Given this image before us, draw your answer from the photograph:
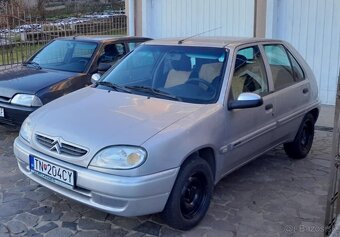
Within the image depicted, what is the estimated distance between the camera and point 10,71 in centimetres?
680

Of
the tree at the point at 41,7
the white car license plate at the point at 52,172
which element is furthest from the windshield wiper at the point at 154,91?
the tree at the point at 41,7

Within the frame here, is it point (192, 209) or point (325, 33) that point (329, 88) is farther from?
point (192, 209)

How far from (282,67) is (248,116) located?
1.13 m

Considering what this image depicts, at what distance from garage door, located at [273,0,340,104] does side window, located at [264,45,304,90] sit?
3039 millimetres

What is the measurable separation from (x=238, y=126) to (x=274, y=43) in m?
1.50

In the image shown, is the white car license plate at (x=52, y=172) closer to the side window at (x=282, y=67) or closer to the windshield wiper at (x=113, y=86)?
the windshield wiper at (x=113, y=86)

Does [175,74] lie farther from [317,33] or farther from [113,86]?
[317,33]

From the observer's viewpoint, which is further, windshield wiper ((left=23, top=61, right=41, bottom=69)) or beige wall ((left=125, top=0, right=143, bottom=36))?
beige wall ((left=125, top=0, right=143, bottom=36))

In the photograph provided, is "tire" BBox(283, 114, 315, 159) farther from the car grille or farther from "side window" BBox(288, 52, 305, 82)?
the car grille

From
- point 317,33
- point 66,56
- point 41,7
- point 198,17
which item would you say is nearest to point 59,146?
point 66,56

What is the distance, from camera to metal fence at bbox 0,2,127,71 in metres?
12.0

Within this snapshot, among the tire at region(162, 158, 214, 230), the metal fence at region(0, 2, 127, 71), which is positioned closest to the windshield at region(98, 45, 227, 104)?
the tire at region(162, 158, 214, 230)

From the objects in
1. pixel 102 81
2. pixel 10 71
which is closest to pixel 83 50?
pixel 10 71

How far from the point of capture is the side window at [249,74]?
429 cm
